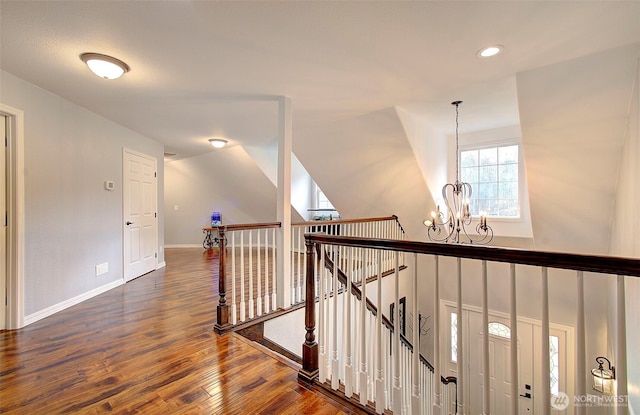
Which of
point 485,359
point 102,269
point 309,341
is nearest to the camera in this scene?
point 485,359

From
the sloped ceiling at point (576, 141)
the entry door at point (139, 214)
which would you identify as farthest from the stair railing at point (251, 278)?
the sloped ceiling at point (576, 141)

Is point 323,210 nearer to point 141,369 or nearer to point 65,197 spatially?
point 65,197

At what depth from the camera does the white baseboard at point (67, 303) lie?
2.85 m

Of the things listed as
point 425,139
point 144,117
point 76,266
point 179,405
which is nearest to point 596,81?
point 425,139

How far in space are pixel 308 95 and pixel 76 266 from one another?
337cm

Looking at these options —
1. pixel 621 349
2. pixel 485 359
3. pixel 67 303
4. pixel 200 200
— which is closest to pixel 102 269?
pixel 67 303

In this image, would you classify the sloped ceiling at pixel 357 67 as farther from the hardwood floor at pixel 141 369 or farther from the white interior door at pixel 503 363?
the hardwood floor at pixel 141 369

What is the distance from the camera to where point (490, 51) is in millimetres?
2326

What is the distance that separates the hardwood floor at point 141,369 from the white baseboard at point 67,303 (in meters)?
0.07

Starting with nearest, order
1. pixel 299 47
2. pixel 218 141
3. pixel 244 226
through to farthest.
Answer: pixel 299 47 < pixel 244 226 < pixel 218 141

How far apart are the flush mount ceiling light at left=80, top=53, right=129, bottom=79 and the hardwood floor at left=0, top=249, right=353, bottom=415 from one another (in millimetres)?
2311

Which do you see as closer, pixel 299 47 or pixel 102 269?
pixel 299 47

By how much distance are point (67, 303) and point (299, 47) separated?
3.72 meters

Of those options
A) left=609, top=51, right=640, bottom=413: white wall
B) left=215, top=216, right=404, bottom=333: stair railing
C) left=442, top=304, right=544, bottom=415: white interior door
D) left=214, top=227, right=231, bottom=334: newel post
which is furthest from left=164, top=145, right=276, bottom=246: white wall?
left=609, top=51, right=640, bottom=413: white wall
